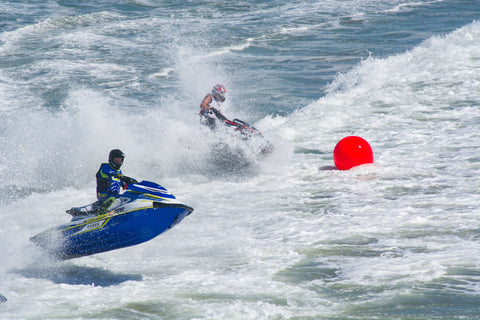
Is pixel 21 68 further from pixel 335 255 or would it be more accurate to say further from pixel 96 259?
pixel 335 255

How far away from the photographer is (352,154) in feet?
37.8

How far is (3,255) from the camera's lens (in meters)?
8.09

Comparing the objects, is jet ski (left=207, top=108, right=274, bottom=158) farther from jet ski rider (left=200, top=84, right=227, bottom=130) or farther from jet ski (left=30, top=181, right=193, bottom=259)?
jet ski (left=30, top=181, right=193, bottom=259)

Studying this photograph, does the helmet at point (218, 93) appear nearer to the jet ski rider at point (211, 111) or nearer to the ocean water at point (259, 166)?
the jet ski rider at point (211, 111)

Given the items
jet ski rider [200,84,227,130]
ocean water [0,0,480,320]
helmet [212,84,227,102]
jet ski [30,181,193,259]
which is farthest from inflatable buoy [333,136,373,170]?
jet ski [30,181,193,259]

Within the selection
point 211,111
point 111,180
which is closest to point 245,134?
point 211,111

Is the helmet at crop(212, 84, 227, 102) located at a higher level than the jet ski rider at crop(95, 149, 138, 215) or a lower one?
higher

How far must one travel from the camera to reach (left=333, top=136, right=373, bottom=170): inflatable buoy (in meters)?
11.5

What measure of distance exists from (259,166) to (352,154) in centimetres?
196

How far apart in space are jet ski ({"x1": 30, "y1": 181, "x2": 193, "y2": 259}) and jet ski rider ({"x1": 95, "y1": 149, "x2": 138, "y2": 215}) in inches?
3.0

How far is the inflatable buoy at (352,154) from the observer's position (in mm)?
11539

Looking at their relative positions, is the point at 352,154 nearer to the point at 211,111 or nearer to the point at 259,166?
the point at 259,166

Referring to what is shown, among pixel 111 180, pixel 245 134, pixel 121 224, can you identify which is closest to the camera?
pixel 121 224

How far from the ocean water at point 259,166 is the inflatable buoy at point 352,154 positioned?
8.4 inches
